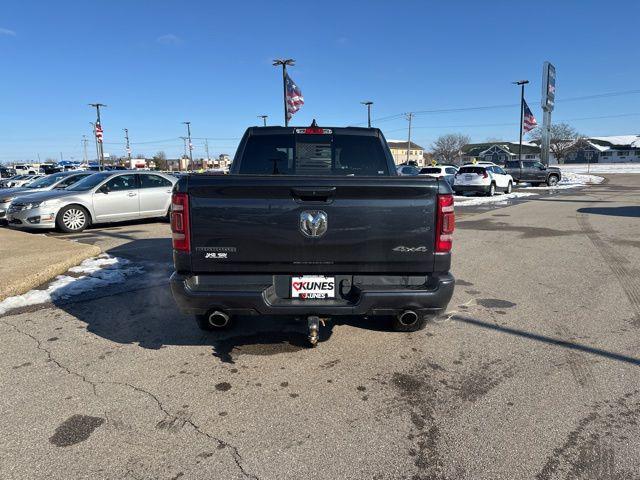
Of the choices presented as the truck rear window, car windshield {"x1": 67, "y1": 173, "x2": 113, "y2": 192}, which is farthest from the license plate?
car windshield {"x1": 67, "y1": 173, "x2": 113, "y2": 192}

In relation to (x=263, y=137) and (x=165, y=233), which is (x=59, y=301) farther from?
(x=165, y=233)

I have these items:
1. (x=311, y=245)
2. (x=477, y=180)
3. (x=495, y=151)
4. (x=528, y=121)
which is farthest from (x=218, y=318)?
(x=495, y=151)

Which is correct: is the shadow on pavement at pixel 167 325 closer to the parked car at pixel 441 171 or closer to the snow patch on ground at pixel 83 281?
the snow patch on ground at pixel 83 281

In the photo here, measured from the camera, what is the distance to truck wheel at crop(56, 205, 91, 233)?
1089 cm

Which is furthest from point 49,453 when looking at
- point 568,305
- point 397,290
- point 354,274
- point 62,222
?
point 62,222

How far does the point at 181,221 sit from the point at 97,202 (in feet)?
30.4

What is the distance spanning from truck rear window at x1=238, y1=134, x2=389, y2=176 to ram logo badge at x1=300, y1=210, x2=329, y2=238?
1.71m

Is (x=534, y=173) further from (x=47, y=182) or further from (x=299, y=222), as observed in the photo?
(x=299, y=222)

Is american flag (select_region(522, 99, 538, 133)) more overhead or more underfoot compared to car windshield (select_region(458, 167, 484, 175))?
more overhead

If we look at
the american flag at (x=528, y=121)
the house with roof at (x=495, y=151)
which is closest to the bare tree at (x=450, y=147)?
the house with roof at (x=495, y=151)

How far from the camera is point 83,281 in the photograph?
6223mm

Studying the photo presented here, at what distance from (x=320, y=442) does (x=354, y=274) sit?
1213 millimetres

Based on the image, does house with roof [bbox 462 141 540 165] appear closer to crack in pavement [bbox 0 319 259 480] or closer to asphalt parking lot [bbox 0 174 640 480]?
asphalt parking lot [bbox 0 174 640 480]

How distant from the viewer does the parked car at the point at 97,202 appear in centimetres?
1078
